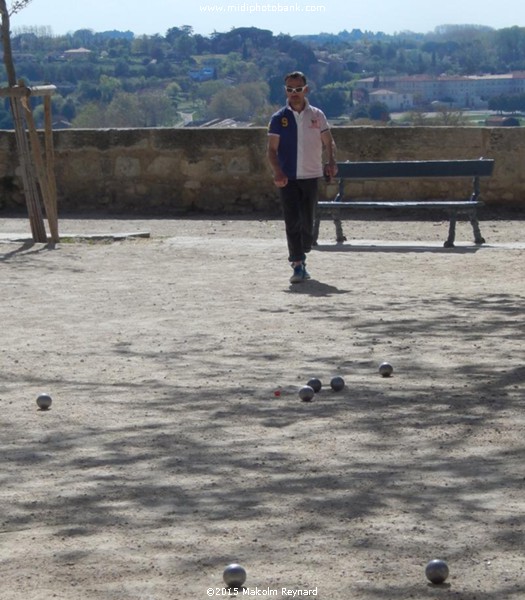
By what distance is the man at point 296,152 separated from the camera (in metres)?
11.3

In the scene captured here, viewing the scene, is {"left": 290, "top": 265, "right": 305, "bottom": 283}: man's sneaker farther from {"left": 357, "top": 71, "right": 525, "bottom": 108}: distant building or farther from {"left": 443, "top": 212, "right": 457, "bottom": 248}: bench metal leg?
{"left": 357, "top": 71, "right": 525, "bottom": 108}: distant building

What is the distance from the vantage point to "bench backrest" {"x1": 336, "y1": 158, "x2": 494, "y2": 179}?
1398 cm

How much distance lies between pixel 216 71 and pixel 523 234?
2563 cm

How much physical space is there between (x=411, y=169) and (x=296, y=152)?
10.5ft

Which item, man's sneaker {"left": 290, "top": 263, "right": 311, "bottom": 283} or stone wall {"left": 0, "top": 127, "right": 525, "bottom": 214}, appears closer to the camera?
man's sneaker {"left": 290, "top": 263, "right": 311, "bottom": 283}

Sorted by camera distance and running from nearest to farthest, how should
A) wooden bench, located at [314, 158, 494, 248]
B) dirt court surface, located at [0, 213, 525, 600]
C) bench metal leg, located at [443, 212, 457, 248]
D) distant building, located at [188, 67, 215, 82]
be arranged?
dirt court surface, located at [0, 213, 525, 600], bench metal leg, located at [443, 212, 457, 248], wooden bench, located at [314, 158, 494, 248], distant building, located at [188, 67, 215, 82]

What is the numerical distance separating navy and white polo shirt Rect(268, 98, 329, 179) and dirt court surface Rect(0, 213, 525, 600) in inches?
36.8

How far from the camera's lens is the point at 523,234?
569 inches

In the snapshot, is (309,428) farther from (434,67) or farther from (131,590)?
(434,67)

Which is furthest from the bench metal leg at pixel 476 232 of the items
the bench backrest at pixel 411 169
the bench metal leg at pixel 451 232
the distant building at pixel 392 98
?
the distant building at pixel 392 98

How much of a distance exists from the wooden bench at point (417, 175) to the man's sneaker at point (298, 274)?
91.2 inches

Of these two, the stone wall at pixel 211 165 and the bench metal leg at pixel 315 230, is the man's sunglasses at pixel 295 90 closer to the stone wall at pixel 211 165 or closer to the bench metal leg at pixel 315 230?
the bench metal leg at pixel 315 230

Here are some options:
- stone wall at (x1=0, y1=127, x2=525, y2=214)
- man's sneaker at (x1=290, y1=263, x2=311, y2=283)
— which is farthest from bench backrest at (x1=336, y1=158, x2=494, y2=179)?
man's sneaker at (x1=290, y1=263, x2=311, y2=283)

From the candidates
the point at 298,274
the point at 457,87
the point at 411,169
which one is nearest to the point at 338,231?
the point at 411,169
